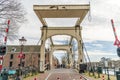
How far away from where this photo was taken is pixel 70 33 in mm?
30359

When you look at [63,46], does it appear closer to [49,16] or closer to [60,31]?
[60,31]

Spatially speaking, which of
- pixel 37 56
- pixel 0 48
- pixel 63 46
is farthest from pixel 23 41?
pixel 37 56

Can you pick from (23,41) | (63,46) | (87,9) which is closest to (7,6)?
(23,41)

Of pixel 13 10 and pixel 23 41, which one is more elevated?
pixel 13 10

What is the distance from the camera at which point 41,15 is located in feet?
81.6

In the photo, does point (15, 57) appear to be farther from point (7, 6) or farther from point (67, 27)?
point (7, 6)

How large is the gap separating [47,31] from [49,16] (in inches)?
213

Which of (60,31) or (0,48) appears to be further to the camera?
(60,31)

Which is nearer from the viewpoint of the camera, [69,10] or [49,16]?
[69,10]

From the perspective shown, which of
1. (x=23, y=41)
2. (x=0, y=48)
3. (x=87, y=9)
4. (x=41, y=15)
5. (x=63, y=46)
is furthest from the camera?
(x=63, y=46)

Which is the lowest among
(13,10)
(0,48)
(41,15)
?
(0,48)

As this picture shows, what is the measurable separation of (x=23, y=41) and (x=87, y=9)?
37.8 ft

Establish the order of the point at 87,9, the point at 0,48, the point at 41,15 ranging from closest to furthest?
the point at 0,48 → the point at 87,9 → the point at 41,15

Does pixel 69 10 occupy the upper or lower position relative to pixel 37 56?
upper
